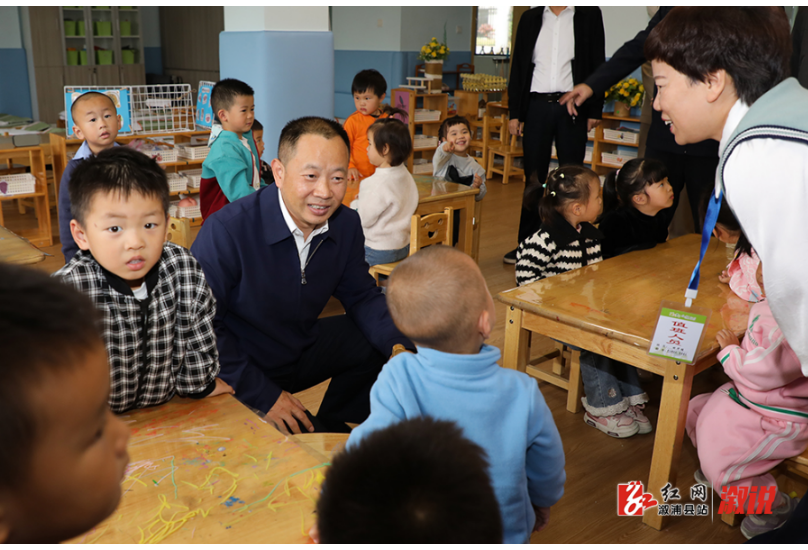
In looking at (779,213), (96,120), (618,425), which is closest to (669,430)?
(618,425)

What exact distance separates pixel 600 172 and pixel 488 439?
6610mm

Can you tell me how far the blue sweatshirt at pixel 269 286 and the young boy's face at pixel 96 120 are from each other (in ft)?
5.58

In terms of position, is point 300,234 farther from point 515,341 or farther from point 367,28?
point 367,28

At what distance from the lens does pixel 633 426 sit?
2.39 meters

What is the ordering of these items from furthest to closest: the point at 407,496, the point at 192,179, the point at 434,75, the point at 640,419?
the point at 434,75 < the point at 192,179 < the point at 640,419 < the point at 407,496

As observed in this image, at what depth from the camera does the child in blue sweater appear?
1114mm

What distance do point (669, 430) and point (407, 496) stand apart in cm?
150

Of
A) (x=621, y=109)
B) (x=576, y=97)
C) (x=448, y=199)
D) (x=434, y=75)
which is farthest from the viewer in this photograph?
(x=434, y=75)

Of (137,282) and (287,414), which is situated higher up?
(137,282)

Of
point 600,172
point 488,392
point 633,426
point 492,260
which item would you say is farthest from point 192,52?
point 488,392

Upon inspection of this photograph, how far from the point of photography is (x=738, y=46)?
1.31 meters

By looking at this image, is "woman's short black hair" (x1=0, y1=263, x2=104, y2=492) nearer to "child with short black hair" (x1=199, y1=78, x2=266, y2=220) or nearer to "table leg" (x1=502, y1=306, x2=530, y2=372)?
"table leg" (x1=502, y1=306, x2=530, y2=372)

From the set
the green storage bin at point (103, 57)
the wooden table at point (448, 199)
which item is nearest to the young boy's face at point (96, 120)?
the wooden table at point (448, 199)

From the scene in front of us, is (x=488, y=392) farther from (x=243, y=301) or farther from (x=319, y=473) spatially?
(x=243, y=301)
